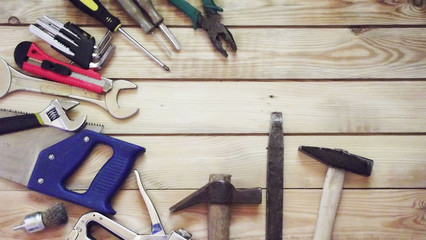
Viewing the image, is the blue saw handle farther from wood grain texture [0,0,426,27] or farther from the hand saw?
wood grain texture [0,0,426,27]

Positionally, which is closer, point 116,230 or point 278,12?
point 116,230

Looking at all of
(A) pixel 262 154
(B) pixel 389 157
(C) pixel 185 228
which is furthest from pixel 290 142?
(C) pixel 185 228

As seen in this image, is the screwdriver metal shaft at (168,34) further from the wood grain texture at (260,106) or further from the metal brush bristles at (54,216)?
the metal brush bristles at (54,216)

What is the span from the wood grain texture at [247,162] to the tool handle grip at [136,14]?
34 centimetres

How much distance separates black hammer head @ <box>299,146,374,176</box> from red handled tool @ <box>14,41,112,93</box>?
689 millimetres

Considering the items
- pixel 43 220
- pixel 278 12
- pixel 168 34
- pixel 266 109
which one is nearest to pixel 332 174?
pixel 266 109

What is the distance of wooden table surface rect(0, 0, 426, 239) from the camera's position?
1.48 meters

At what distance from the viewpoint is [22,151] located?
144cm

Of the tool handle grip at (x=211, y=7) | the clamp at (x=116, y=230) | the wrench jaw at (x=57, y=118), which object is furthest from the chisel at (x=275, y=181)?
the wrench jaw at (x=57, y=118)

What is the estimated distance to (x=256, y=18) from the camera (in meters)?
1.53

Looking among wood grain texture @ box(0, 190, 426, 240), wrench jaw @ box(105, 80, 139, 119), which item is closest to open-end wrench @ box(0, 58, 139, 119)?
wrench jaw @ box(105, 80, 139, 119)

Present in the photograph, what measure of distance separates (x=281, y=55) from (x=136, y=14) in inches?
18.8

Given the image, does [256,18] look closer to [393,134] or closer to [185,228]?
[393,134]

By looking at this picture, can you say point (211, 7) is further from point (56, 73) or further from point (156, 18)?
point (56, 73)
